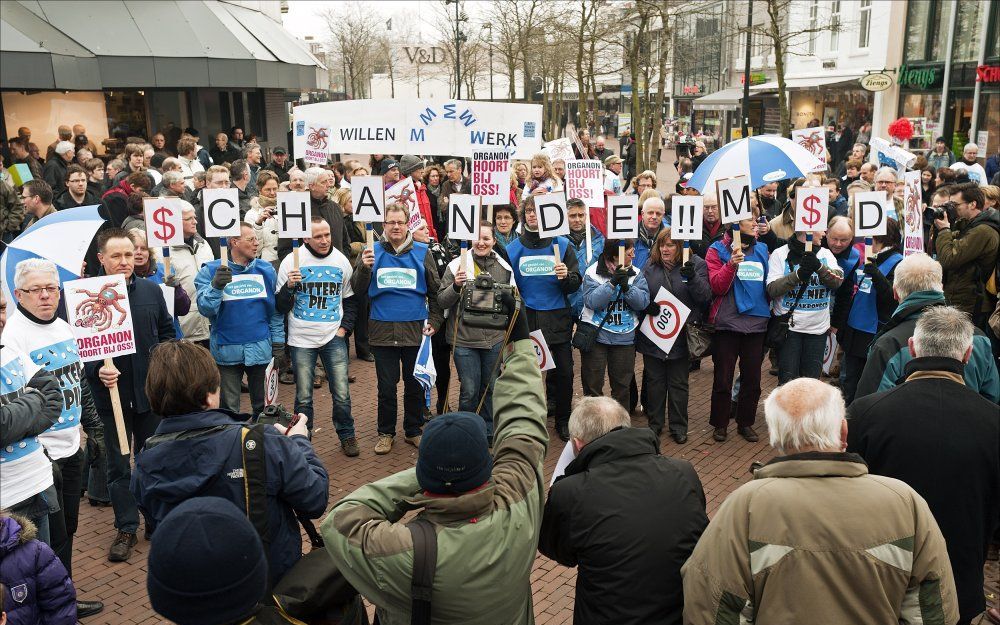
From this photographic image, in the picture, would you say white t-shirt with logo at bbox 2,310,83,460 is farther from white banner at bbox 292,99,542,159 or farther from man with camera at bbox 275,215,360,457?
white banner at bbox 292,99,542,159

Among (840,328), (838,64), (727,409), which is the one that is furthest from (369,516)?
(838,64)

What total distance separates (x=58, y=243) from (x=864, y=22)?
3238 centimetres

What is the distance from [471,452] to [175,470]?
1.16 meters

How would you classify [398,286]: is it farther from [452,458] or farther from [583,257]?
[452,458]

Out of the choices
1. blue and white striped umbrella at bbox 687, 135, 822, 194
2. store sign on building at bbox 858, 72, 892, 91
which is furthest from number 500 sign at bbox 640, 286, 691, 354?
store sign on building at bbox 858, 72, 892, 91

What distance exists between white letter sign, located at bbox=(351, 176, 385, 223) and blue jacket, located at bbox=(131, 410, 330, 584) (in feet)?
15.5

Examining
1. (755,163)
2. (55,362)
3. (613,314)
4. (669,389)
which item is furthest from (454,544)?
(755,163)

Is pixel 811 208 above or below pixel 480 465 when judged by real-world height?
above

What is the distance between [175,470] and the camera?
303 cm

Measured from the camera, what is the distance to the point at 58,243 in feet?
18.3

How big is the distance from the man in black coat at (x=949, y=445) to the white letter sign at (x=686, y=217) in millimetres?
3299

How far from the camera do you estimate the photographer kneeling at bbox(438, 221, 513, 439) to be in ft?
22.4

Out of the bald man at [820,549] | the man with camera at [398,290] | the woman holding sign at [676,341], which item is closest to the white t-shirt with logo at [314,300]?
the man with camera at [398,290]

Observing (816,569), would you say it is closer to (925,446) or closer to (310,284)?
(925,446)
